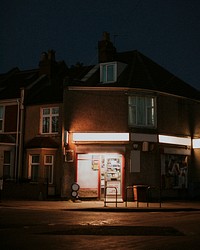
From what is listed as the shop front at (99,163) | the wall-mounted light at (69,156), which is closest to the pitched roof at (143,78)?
the shop front at (99,163)

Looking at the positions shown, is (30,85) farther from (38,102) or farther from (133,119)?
(133,119)

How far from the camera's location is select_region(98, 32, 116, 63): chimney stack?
98.6 feet

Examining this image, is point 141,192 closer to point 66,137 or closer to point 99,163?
point 99,163

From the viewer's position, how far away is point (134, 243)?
33.9ft

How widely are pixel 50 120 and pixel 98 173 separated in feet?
17.3

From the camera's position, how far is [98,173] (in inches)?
1057

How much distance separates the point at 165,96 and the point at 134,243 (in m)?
19.3

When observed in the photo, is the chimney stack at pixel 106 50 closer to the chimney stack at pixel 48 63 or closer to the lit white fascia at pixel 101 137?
the chimney stack at pixel 48 63

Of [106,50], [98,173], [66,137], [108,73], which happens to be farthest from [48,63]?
[98,173]

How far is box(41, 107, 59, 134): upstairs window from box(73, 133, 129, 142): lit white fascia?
115 inches

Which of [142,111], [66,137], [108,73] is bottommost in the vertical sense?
[66,137]

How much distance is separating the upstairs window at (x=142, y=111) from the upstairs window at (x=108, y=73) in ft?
7.20

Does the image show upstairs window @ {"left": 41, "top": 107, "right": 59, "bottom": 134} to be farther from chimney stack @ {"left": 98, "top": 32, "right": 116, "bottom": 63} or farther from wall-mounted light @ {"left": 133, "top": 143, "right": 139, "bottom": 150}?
wall-mounted light @ {"left": 133, "top": 143, "right": 139, "bottom": 150}

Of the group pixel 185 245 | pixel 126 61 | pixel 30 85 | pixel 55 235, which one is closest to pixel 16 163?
pixel 30 85
